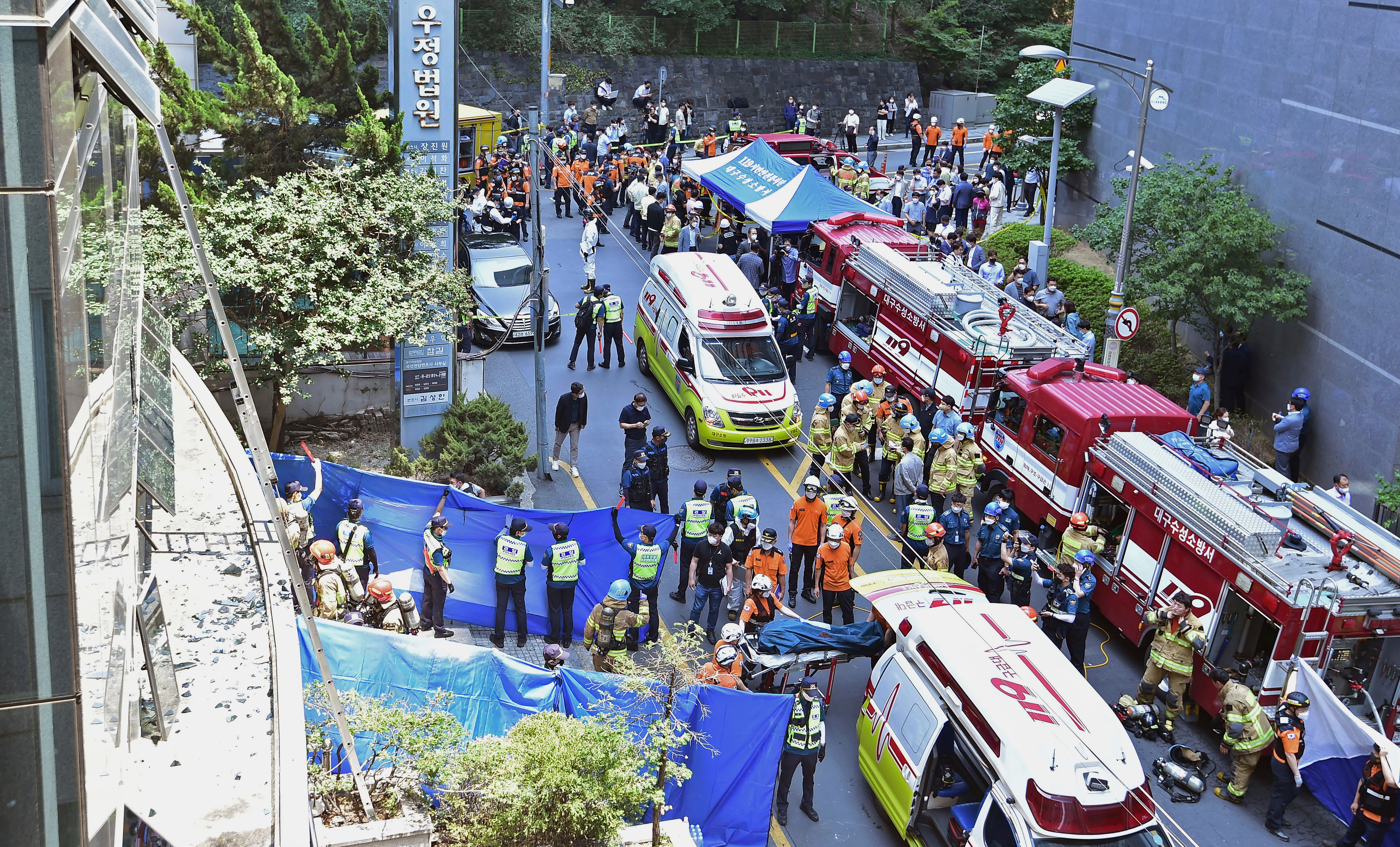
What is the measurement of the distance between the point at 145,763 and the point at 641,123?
41.6 meters

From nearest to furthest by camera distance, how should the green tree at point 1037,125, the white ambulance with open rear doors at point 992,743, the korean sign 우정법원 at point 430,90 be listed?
the white ambulance with open rear doors at point 992,743 < the korean sign 우정법원 at point 430,90 < the green tree at point 1037,125

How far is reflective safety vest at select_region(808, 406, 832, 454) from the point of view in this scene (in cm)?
1883

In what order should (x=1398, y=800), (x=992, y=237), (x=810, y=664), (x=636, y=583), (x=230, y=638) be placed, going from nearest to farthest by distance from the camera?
(x=230, y=638)
(x=1398, y=800)
(x=810, y=664)
(x=636, y=583)
(x=992, y=237)

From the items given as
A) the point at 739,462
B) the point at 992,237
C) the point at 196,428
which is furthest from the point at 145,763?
the point at 992,237

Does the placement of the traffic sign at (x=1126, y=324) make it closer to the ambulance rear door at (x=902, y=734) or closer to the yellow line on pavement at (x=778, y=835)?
the ambulance rear door at (x=902, y=734)

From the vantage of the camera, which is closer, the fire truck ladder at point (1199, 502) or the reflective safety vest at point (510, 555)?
the fire truck ladder at point (1199, 502)

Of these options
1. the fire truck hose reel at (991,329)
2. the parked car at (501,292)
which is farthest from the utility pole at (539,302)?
the fire truck hose reel at (991,329)

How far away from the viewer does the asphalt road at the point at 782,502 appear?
42.0 ft

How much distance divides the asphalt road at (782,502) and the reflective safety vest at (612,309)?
41.6 inches

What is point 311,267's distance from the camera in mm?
17609

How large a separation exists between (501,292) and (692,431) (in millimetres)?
6351

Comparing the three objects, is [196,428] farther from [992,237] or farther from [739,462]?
[992,237]

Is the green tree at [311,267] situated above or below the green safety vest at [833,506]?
above

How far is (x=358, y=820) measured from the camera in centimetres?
888
